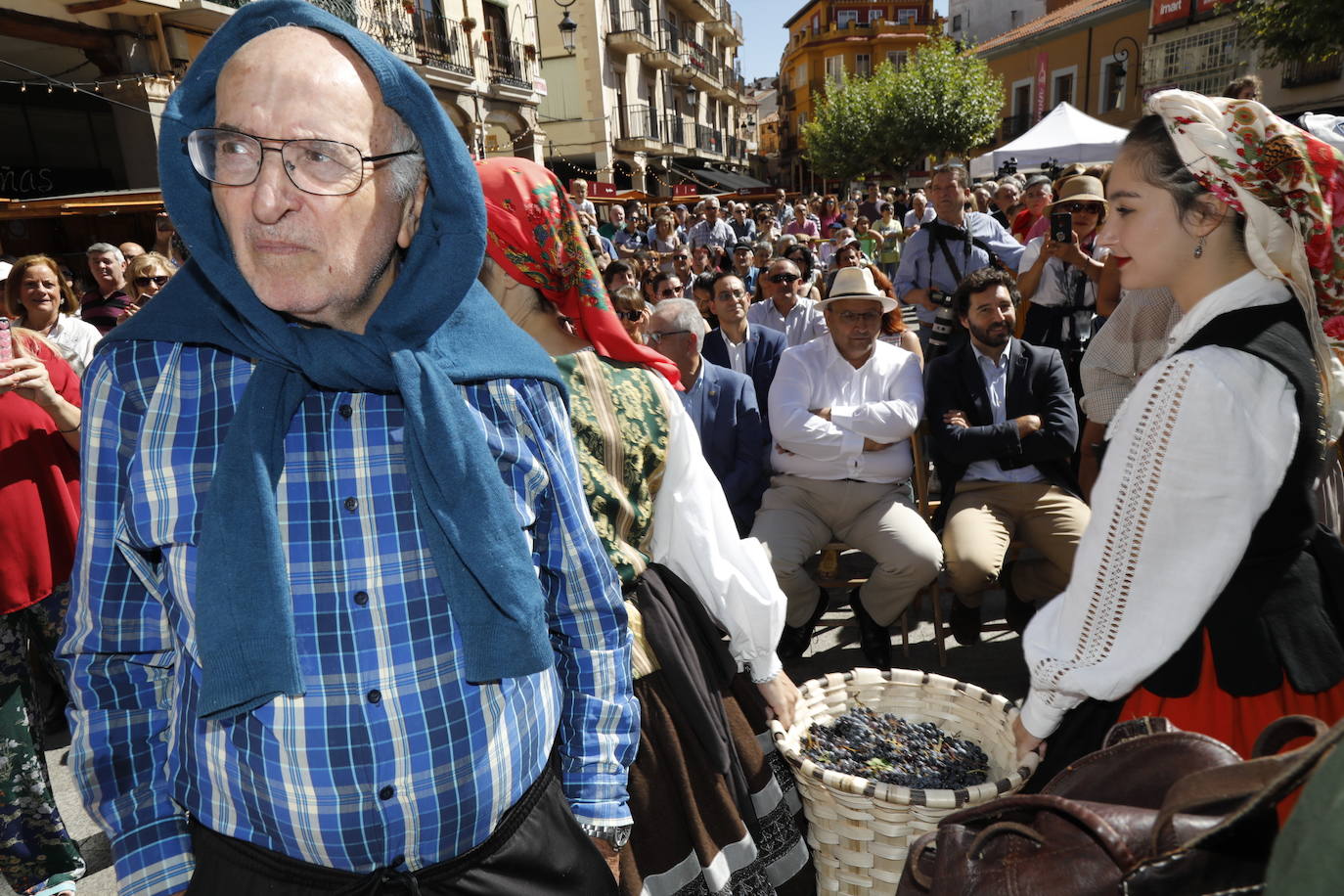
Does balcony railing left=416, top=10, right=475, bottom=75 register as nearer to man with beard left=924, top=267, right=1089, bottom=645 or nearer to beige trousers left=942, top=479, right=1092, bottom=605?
man with beard left=924, top=267, right=1089, bottom=645

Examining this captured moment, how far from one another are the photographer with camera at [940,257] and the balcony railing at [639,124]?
25.9 m

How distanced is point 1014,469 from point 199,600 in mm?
3887

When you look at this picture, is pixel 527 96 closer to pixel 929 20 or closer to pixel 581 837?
pixel 581 837

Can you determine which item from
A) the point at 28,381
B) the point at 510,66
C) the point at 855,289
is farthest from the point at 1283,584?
the point at 510,66

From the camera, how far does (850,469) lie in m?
4.23

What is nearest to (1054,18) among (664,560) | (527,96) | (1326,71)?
(1326,71)

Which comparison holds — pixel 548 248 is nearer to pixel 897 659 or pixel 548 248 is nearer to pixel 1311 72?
pixel 897 659

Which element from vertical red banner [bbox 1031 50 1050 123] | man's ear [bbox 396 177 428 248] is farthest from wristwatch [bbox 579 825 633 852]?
vertical red banner [bbox 1031 50 1050 123]

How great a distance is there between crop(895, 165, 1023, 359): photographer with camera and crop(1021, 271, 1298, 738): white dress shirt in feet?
13.5

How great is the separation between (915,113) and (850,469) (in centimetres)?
3363

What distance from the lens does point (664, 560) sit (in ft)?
7.10

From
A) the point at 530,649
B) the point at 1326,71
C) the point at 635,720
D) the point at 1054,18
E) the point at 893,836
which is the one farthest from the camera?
the point at 1054,18

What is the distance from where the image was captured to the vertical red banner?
34.3 meters

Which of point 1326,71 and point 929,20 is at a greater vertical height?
point 929,20
